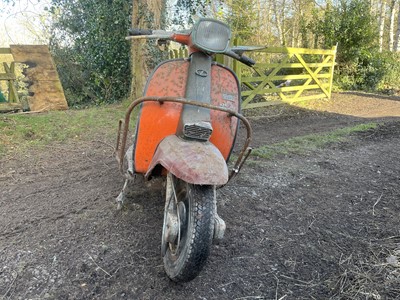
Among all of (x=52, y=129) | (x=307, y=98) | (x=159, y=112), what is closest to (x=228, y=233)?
(x=159, y=112)

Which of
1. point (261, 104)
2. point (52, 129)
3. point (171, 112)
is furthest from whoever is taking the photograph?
point (261, 104)

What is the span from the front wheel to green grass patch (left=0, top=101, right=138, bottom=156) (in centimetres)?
310

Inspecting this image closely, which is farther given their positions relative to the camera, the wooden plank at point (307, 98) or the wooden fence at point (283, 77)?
the wooden plank at point (307, 98)

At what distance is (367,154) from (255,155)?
156 centimetres

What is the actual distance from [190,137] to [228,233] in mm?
844

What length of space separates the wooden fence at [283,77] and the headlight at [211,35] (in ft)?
14.0

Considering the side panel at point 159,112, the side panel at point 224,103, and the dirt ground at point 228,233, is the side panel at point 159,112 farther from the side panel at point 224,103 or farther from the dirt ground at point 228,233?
the dirt ground at point 228,233

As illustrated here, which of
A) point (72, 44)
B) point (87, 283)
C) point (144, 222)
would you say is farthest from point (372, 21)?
point (87, 283)

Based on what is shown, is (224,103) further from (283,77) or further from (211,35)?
(283,77)

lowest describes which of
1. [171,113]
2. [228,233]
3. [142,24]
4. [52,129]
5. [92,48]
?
[228,233]

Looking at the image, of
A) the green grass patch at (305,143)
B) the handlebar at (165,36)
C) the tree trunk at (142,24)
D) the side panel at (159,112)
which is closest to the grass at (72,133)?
the green grass patch at (305,143)

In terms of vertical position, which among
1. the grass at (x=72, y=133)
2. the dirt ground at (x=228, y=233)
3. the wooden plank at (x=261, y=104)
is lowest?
the dirt ground at (x=228, y=233)

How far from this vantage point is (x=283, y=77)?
8.12 m

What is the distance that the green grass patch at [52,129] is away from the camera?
4496 millimetres
